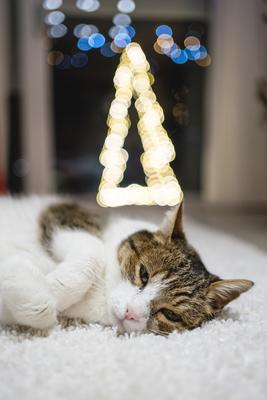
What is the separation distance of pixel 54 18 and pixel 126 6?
1.95 feet

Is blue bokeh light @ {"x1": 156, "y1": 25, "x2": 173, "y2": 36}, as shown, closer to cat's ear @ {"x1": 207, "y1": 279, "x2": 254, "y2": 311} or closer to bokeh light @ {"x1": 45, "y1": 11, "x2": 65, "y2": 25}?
bokeh light @ {"x1": 45, "y1": 11, "x2": 65, "y2": 25}

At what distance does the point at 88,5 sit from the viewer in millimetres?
3615

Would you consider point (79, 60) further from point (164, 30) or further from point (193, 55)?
point (193, 55)

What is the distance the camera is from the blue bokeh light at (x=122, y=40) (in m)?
3.60

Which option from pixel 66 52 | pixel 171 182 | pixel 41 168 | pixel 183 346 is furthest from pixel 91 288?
pixel 66 52

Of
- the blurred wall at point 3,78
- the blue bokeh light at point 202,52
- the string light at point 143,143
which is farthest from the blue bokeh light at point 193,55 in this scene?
the blurred wall at point 3,78

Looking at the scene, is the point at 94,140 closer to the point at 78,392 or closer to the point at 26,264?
the point at 26,264

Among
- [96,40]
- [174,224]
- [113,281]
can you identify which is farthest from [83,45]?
[113,281]

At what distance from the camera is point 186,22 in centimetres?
370

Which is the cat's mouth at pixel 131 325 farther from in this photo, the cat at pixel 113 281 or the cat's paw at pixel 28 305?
the cat's paw at pixel 28 305

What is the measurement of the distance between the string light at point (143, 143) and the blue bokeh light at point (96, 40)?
256mm

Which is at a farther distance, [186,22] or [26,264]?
[186,22]

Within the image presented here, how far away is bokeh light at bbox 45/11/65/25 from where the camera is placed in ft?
11.8

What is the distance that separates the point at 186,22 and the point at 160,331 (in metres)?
3.34
